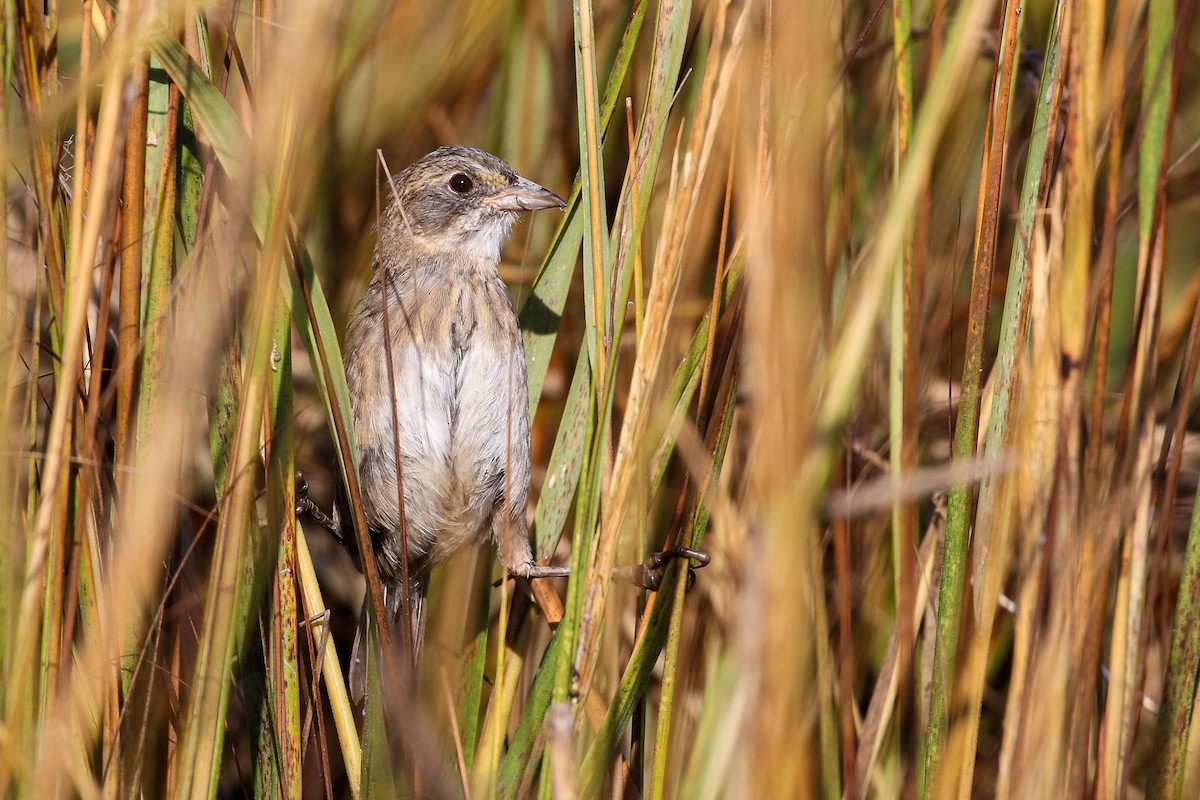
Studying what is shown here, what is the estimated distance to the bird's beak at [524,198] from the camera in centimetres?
256

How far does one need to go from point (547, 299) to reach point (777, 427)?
5.38 ft

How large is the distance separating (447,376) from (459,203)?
48 centimetres

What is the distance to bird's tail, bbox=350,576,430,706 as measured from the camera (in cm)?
257

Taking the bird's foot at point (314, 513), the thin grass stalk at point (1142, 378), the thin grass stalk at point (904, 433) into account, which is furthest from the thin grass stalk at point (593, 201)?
the bird's foot at point (314, 513)

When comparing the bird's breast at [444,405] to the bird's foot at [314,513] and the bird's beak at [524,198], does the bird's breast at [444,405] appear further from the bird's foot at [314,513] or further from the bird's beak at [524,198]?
the bird's beak at [524,198]

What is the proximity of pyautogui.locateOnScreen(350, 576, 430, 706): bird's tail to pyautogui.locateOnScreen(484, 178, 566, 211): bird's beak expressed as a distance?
0.99m

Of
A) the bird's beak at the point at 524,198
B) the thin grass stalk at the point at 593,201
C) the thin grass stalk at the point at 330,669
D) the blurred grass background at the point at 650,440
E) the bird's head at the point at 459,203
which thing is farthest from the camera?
the bird's head at the point at 459,203

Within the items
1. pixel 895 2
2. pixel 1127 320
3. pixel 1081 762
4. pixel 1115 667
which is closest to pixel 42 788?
pixel 1081 762

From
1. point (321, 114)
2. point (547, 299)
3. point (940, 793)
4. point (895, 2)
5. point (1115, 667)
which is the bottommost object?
point (940, 793)

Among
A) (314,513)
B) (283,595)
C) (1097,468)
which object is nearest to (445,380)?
(314,513)

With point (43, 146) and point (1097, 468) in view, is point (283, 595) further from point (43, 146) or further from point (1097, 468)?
point (1097, 468)

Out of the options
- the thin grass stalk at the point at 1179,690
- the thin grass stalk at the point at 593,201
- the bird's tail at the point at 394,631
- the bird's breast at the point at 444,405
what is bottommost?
the bird's tail at the point at 394,631

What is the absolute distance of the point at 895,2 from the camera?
5.78 ft

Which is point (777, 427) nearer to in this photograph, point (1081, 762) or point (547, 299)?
point (1081, 762)
